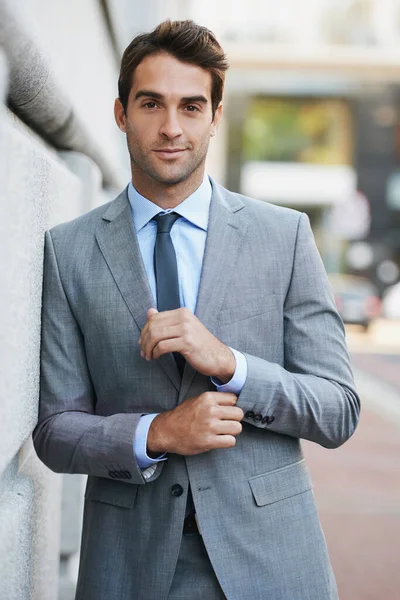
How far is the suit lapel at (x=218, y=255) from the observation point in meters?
1.96

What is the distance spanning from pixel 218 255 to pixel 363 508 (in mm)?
4747

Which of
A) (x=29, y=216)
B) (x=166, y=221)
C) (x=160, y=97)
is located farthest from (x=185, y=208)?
(x=29, y=216)

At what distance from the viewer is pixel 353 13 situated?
1219 inches

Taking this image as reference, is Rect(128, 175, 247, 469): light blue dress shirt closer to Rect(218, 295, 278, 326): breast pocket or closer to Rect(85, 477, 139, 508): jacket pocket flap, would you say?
Rect(218, 295, 278, 326): breast pocket

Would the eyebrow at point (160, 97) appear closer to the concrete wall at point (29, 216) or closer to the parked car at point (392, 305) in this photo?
the concrete wall at point (29, 216)

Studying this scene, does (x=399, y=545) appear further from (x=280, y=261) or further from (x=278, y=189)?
(x=278, y=189)

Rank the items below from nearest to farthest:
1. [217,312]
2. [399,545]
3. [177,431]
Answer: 1. [177,431]
2. [217,312]
3. [399,545]

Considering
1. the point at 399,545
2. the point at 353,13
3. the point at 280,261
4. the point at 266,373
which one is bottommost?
the point at 399,545

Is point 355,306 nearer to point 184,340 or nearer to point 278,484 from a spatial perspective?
point 278,484

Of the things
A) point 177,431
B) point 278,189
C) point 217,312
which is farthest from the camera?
point 278,189

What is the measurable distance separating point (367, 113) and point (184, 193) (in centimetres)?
3045

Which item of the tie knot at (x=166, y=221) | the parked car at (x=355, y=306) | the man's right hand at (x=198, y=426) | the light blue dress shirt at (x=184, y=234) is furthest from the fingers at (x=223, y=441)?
the parked car at (x=355, y=306)

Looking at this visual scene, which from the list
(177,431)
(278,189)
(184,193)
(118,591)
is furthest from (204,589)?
(278,189)

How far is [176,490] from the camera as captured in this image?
1.95 m
